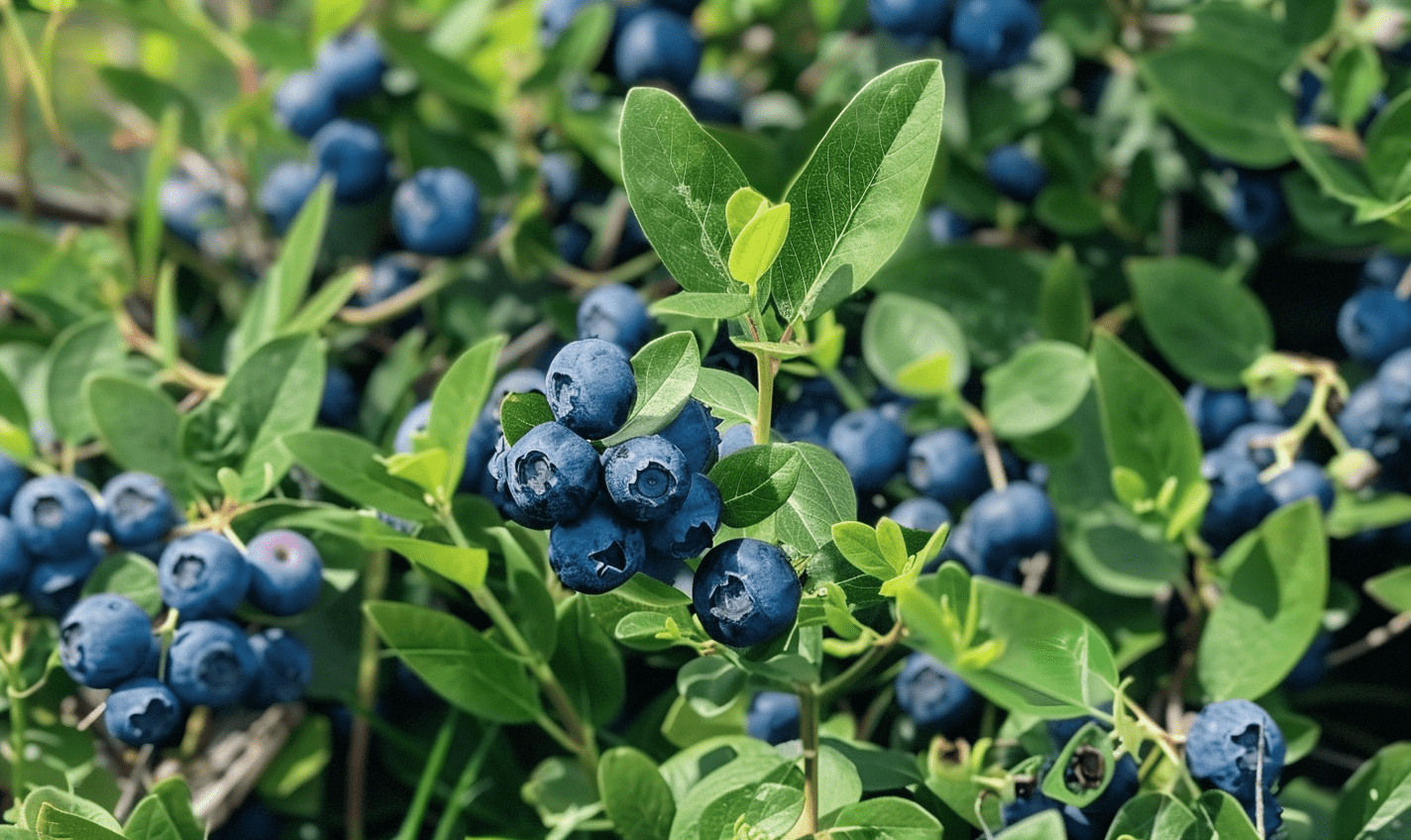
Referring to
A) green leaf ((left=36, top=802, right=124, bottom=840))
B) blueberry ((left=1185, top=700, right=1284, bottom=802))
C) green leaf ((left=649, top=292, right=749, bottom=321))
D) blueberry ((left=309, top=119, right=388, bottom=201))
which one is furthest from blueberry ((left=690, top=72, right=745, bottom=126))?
green leaf ((left=36, top=802, right=124, bottom=840))

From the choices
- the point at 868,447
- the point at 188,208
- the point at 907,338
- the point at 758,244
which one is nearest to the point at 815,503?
the point at 758,244

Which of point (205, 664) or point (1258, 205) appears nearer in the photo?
point (205, 664)

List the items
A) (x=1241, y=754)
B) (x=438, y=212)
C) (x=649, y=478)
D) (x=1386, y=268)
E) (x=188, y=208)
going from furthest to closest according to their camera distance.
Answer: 1. (x=188, y=208)
2. (x=438, y=212)
3. (x=1386, y=268)
4. (x=1241, y=754)
5. (x=649, y=478)

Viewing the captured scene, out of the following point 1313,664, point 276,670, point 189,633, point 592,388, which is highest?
point 592,388

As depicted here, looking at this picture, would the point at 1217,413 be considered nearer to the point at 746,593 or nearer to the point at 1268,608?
the point at 1268,608

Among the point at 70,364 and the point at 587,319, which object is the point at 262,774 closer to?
the point at 70,364

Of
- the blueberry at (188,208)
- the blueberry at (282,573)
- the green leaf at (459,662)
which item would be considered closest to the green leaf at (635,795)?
the green leaf at (459,662)
